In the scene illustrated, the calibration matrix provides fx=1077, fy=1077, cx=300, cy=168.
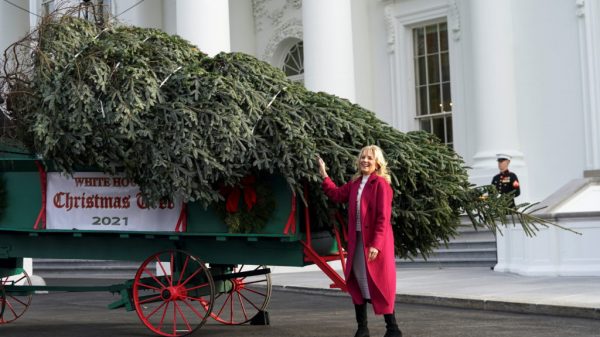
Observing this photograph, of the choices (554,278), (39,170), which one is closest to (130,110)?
(39,170)

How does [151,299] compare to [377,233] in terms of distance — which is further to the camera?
[151,299]

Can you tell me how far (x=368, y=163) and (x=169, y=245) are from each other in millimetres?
2182

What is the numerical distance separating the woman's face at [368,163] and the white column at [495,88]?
10.9 meters

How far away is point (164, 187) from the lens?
8805 mm

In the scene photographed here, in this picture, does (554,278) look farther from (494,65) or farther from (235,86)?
(235,86)

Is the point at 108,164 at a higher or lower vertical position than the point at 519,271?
higher

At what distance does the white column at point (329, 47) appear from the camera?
19688mm

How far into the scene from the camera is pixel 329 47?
19828 mm

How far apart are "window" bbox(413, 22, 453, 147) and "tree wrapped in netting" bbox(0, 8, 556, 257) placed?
12.0 meters

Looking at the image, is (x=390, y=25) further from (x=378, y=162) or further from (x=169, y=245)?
(x=378, y=162)

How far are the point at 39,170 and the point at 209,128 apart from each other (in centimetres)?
188

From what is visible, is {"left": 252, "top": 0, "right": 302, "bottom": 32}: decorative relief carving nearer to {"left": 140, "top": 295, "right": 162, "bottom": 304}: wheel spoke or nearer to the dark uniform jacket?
the dark uniform jacket

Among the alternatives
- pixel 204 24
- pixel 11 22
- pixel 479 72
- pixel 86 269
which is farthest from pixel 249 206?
pixel 11 22

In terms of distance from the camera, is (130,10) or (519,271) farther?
(130,10)
